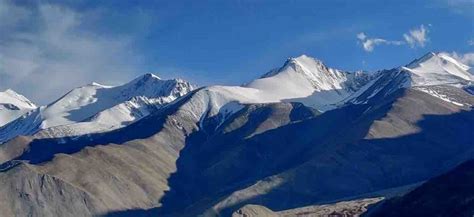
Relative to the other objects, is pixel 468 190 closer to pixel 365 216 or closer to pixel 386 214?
pixel 386 214

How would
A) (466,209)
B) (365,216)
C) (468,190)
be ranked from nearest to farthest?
(466,209) < (468,190) < (365,216)

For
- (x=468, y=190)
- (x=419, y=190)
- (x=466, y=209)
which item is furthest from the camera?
(x=419, y=190)

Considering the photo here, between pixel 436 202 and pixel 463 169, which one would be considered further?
pixel 463 169

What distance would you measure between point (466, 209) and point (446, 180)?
24.8 metres

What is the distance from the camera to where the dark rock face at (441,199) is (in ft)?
542

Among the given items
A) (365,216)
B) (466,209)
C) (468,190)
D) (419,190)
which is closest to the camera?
(466,209)

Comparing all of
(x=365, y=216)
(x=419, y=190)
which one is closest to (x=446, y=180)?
(x=419, y=190)

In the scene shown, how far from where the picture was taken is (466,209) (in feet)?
520

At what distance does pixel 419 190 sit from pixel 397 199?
225 inches

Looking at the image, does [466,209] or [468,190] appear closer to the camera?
[466,209]

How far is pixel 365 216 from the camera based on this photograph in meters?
198

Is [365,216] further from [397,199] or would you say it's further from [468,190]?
[468,190]

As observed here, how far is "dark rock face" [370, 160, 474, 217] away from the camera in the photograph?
165 meters

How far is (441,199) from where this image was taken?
17350 centimetres
